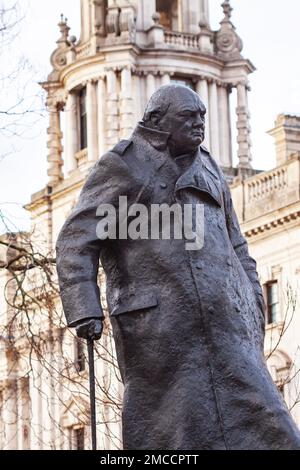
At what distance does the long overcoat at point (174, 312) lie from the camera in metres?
10.3

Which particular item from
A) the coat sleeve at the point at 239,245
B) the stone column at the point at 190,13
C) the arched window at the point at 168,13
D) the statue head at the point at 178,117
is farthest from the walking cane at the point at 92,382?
the arched window at the point at 168,13

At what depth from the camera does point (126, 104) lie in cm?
6469

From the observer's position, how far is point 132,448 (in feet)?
34.2

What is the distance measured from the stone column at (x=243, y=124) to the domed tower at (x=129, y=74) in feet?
0.11

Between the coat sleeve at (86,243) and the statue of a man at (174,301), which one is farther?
the coat sleeve at (86,243)

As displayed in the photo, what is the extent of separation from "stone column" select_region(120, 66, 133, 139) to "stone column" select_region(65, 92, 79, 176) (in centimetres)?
228

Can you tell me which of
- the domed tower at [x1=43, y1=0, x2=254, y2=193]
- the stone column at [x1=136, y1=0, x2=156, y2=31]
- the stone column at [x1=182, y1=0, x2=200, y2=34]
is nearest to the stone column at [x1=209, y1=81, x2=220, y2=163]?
the domed tower at [x1=43, y1=0, x2=254, y2=193]

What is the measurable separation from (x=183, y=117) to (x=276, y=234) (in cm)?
4083

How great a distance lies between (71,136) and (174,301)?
5679 cm

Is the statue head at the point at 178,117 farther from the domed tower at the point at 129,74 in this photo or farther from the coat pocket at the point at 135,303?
the domed tower at the point at 129,74

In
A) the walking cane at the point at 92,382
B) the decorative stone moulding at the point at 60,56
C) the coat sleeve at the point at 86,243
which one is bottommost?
the walking cane at the point at 92,382

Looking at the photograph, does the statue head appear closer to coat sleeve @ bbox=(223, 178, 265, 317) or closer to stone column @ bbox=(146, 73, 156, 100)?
coat sleeve @ bbox=(223, 178, 265, 317)

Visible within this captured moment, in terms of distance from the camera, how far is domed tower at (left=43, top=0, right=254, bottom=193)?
65.4m
